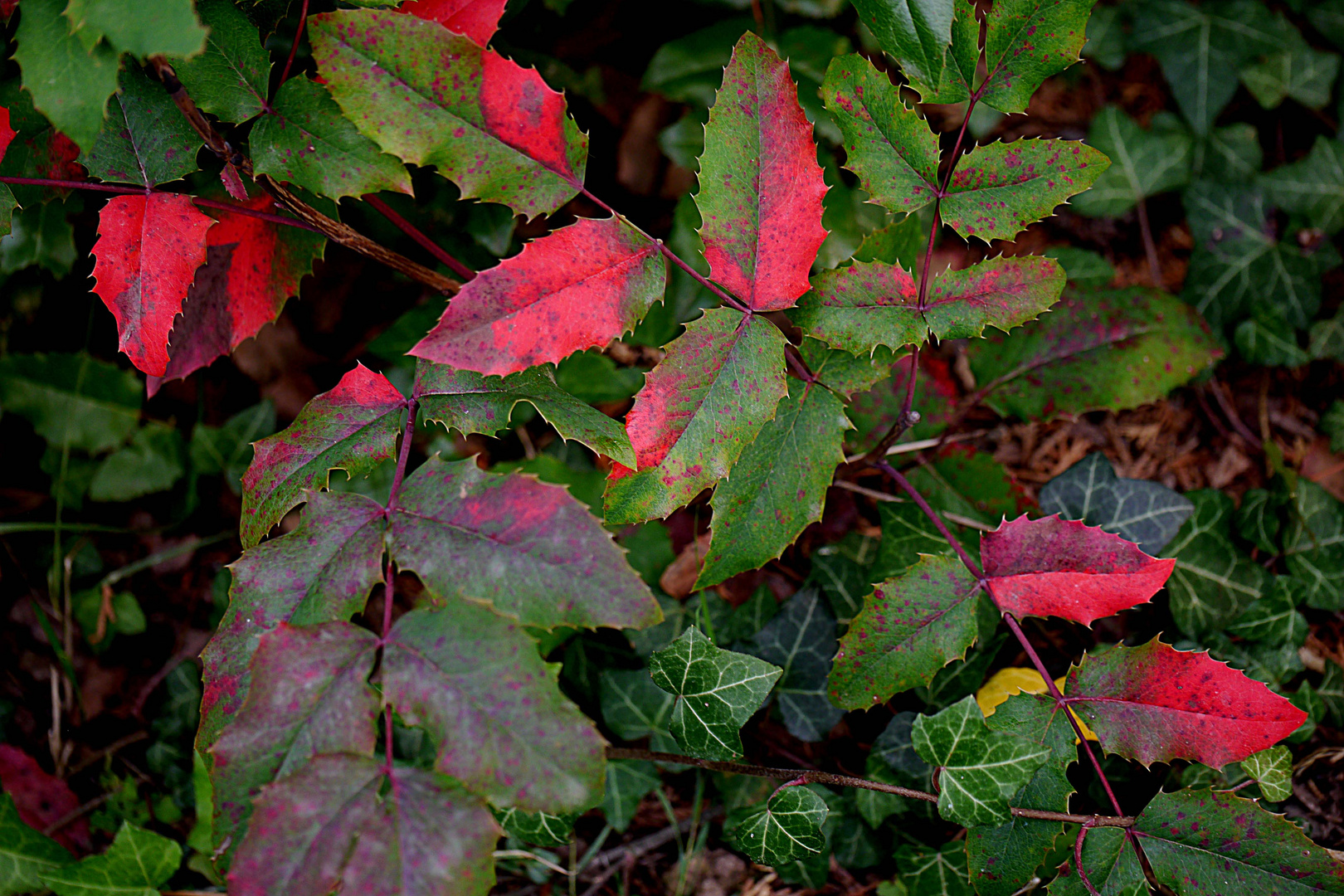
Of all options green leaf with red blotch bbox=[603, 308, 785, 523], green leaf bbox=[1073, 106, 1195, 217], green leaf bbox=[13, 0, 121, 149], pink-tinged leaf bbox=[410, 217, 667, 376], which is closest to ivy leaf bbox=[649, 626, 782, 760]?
green leaf with red blotch bbox=[603, 308, 785, 523]

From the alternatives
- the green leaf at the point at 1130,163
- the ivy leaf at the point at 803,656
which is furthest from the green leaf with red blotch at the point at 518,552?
the green leaf at the point at 1130,163

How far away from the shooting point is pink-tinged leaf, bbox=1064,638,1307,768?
1031mm

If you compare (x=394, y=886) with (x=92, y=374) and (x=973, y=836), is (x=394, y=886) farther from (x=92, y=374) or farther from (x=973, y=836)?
(x=92, y=374)

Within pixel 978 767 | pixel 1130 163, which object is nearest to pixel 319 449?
pixel 978 767

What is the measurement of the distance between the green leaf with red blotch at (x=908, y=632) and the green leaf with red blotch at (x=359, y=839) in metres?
0.55

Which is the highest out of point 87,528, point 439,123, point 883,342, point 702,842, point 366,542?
point 439,123

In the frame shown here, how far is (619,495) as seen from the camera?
3.43 ft

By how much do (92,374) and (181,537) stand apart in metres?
0.43

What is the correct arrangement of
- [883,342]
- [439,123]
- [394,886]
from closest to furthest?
[394,886]
[439,123]
[883,342]

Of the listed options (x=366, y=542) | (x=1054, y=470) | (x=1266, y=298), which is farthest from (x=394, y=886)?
(x=1266, y=298)

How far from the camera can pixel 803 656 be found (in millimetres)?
1458

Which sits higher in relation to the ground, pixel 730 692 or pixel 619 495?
Answer: pixel 619 495

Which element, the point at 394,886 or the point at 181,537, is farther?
the point at 181,537

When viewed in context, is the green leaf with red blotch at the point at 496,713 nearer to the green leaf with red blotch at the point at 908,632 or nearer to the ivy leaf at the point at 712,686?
the ivy leaf at the point at 712,686
